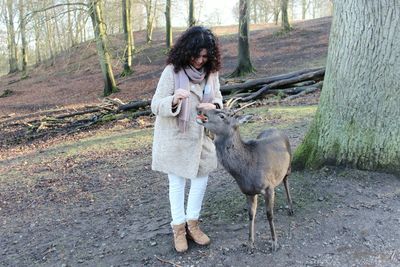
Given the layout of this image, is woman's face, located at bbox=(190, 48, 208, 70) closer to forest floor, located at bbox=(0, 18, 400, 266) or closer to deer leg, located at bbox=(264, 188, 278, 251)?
deer leg, located at bbox=(264, 188, 278, 251)

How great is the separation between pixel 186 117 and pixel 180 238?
120cm

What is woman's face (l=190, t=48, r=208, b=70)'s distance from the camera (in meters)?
3.74

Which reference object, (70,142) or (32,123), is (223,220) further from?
(32,123)

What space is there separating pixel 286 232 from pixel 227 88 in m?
8.80

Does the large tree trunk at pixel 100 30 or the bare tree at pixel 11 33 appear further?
the bare tree at pixel 11 33

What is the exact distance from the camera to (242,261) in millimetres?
3883

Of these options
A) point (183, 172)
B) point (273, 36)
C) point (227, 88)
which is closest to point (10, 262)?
point (183, 172)

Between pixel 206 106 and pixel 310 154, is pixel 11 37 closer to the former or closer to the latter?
pixel 310 154

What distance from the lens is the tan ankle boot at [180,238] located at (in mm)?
4078

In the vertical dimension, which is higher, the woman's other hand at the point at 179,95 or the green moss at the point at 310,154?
the woman's other hand at the point at 179,95

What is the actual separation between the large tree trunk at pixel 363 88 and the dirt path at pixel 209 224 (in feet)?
0.88

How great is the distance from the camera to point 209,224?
459 cm

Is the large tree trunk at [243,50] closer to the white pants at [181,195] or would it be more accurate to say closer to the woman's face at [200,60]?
the woman's face at [200,60]

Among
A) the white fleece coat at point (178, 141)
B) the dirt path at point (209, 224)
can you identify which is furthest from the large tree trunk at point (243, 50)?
the white fleece coat at point (178, 141)
